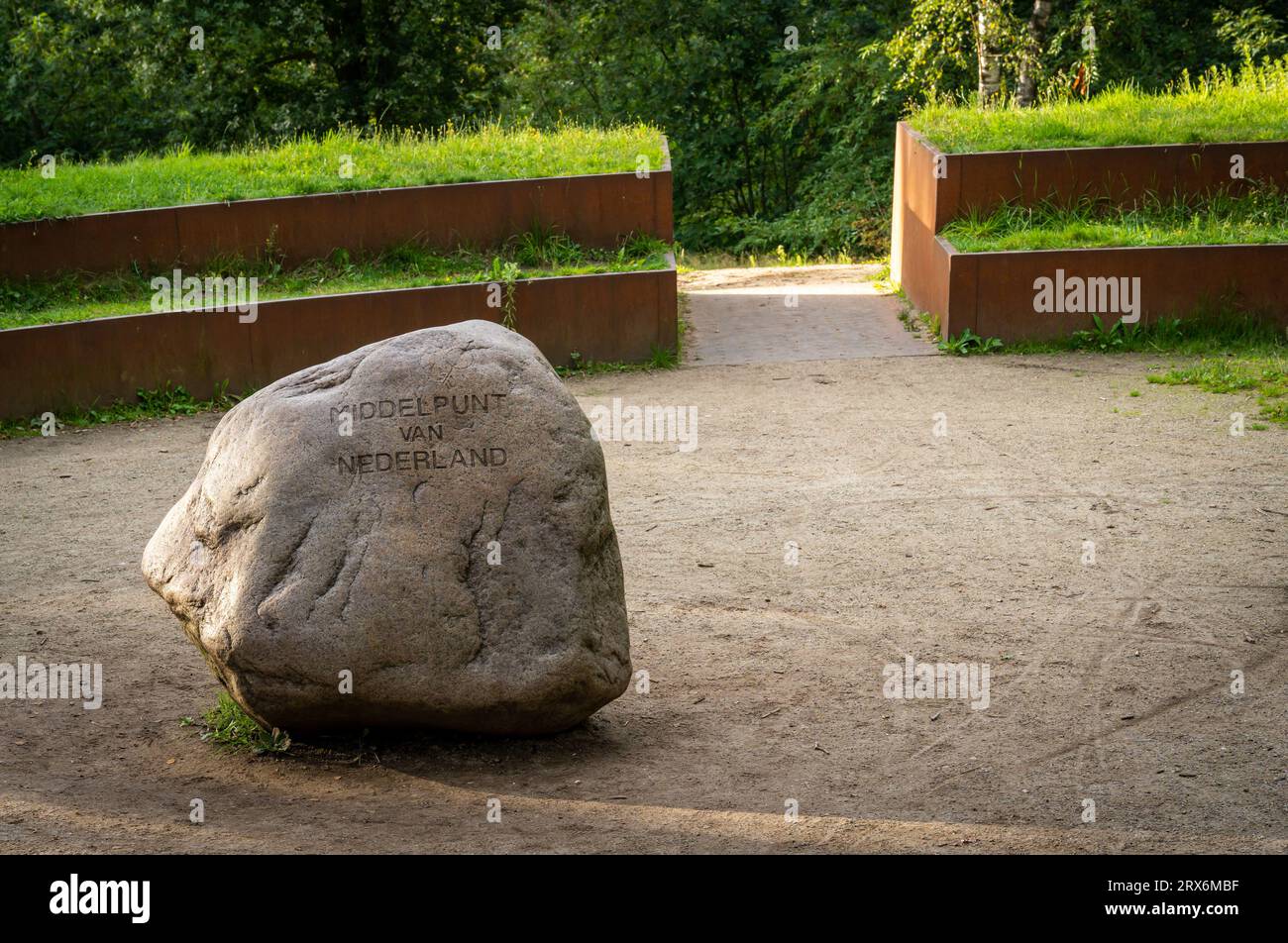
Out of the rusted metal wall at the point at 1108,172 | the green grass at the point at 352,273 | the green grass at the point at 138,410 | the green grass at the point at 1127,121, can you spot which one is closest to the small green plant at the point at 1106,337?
the rusted metal wall at the point at 1108,172

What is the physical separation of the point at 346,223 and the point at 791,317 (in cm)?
441

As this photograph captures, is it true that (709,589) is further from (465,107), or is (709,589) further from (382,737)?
(465,107)

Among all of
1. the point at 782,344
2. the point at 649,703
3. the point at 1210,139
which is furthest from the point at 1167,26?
the point at 649,703

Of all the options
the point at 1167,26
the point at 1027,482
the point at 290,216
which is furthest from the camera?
the point at 1167,26

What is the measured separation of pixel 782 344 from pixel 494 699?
785cm

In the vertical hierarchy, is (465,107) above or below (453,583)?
above

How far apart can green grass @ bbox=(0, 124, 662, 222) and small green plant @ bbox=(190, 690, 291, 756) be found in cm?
790

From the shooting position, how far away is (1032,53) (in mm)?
15734

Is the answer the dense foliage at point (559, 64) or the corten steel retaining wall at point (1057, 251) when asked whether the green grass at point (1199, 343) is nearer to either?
the corten steel retaining wall at point (1057, 251)

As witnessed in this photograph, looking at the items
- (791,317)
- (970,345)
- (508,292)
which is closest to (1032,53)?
(791,317)

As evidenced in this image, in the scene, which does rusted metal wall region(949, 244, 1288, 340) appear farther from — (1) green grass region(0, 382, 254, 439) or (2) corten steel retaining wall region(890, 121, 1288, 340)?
(1) green grass region(0, 382, 254, 439)

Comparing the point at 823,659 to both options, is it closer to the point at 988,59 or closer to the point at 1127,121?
the point at 1127,121

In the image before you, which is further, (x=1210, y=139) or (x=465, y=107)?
(x=465, y=107)

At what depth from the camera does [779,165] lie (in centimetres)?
2627
